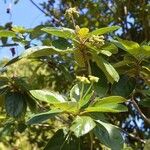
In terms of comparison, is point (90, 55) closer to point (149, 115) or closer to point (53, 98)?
point (53, 98)

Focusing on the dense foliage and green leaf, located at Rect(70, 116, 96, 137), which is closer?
green leaf, located at Rect(70, 116, 96, 137)

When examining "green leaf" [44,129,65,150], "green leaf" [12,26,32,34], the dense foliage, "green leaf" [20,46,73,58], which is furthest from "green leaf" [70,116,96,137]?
"green leaf" [12,26,32,34]

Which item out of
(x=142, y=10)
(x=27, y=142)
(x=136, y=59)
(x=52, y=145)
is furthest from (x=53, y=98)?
(x=27, y=142)

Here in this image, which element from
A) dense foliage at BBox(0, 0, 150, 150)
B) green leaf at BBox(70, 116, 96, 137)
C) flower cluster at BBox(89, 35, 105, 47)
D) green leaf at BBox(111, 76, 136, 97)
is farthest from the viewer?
green leaf at BBox(111, 76, 136, 97)

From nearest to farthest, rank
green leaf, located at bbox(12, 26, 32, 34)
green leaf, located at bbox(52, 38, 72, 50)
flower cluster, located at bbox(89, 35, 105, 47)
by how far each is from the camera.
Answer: flower cluster, located at bbox(89, 35, 105, 47) → green leaf, located at bbox(52, 38, 72, 50) → green leaf, located at bbox(12, 26, 32, 34)

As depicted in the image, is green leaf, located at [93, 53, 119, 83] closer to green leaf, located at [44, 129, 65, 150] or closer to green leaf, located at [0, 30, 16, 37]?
green leaf, located at [44, 129, 65, 150]

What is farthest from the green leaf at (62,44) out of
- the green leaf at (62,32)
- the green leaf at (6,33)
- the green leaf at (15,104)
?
the green leaf at (15,104)
